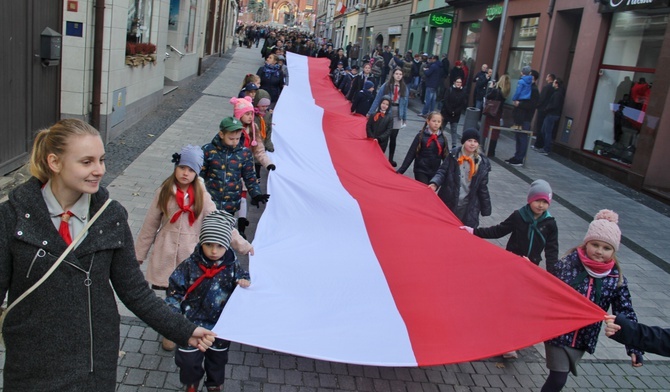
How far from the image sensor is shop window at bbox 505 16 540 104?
1825cm

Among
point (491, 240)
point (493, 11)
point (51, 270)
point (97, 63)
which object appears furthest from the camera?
point (493, 11)

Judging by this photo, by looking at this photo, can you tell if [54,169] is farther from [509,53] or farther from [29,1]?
[509,53]

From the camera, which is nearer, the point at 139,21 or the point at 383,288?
the point at 383,288

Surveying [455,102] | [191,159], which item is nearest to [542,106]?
[455,102]

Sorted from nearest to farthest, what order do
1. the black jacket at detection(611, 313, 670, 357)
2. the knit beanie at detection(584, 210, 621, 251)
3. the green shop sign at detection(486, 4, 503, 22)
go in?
the black jacket at detection(611, 313, 670, 357), the knit beanie at detection(584, 210, 621, 251), the green shop sign at detection(486, 4, 503, 22)

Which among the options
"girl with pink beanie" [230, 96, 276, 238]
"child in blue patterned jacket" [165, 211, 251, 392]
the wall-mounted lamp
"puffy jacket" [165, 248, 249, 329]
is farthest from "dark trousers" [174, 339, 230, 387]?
the wall-mounted lamp

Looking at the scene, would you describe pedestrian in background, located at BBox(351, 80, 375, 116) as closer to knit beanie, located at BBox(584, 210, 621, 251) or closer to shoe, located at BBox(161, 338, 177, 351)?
shoe, located at BBox(161, 338, 177, 351)

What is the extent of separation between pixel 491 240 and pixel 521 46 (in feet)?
41.4

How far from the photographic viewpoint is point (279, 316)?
4.08m

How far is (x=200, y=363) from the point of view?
12.9 ft

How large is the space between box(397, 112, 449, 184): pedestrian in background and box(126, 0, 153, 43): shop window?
268 inches

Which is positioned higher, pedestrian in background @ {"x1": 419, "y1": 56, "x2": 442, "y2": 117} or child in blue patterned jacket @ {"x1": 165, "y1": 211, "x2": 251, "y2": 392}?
pedestrian in background @ {"x1": 419, "y1": 56, "x2": 442, "y2": 117}

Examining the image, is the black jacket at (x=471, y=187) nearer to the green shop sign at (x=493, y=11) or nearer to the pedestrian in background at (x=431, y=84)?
the pedestrian in background at (x=431, y=84)

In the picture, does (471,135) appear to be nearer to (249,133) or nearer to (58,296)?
(249,133)
